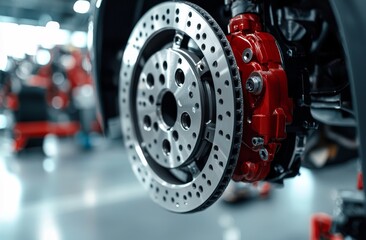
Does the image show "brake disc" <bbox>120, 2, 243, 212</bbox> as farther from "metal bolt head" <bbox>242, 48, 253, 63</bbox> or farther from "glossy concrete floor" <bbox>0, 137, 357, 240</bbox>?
"glossy concrete floor" <bbox>0, 137, 357, 240</bbox>

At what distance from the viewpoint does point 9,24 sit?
9.20 meters

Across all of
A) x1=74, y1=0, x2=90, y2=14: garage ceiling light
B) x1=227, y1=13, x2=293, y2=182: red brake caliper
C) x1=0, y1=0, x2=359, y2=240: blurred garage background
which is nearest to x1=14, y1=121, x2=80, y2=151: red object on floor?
x1=0, y1=0, x2=359, y2=240: blurred garage background

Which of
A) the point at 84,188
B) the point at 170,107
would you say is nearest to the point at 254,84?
the point at 170,107

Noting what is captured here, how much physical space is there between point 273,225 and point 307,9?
4.04 ft

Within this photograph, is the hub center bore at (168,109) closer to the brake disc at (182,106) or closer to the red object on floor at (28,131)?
the brake disc at (182,106)

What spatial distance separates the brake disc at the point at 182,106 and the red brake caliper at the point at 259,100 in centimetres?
3

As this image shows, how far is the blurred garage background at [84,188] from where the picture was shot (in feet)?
5.75

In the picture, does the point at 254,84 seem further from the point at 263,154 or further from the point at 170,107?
the point at 170,107

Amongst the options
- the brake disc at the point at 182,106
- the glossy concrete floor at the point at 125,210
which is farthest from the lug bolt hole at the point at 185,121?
the glossy concrete floor at the point at 125,210

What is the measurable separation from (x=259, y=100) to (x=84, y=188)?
224cm

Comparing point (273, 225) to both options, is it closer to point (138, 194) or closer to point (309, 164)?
point (309, 164)

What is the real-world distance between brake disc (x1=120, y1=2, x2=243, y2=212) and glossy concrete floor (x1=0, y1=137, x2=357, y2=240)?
0.90 meters

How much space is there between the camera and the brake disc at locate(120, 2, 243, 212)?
2.10 ft

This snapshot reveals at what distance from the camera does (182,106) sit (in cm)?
72
